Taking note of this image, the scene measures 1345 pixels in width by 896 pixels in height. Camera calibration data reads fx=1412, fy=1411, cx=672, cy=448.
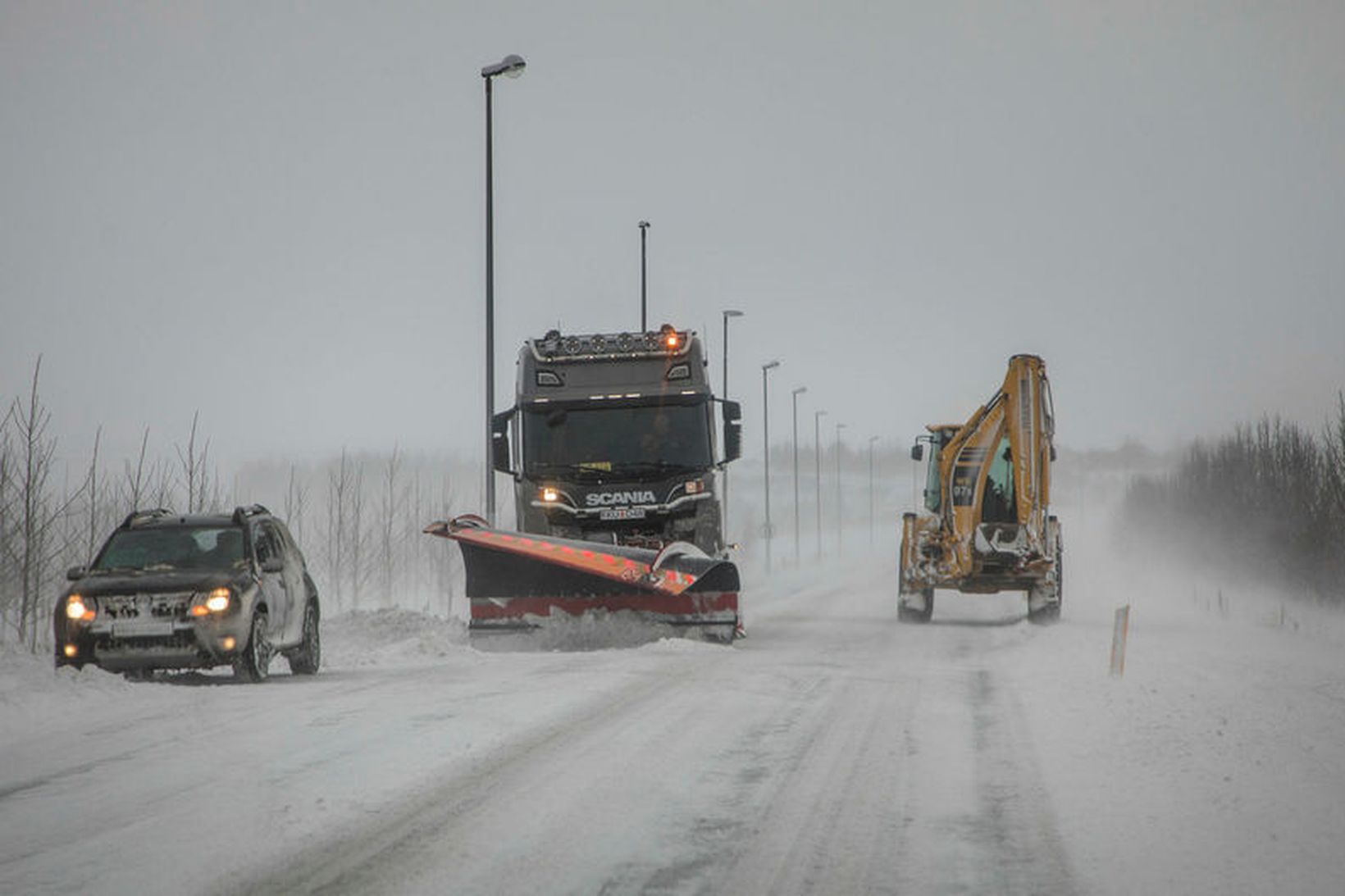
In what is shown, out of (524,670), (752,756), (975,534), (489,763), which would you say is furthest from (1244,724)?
(975,534)

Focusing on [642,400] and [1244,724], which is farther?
[642,400]

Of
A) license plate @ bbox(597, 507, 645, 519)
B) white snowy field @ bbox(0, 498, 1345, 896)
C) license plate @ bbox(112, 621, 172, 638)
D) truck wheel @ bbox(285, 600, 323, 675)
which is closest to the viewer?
white snowy field @ bbox(0, 498, 1345, 896)

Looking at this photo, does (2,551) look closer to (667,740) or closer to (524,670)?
(524,670)

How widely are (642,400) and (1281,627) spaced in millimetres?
14344

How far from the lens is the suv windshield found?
13503 millimetres

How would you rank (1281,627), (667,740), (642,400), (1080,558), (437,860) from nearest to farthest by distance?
(437,860) < (667,740) < (642,400) < (1281,627) < (1080,558)

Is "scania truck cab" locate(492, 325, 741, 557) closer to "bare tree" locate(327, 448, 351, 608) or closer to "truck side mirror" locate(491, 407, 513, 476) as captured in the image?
"truck side mirror" locate(491, 407, 513, 476)

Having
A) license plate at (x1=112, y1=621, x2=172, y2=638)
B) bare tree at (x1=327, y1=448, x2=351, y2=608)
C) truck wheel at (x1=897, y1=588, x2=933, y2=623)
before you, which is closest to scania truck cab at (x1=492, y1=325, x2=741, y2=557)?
license plate at (x1=112, y1=621, x2=172, y2=638)

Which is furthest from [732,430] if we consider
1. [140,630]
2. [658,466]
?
[140,630]

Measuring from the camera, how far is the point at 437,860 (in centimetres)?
572

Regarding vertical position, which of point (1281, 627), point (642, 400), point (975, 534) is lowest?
point (1281, 627)

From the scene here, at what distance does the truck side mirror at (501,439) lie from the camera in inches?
707

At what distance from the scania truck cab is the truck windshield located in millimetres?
10

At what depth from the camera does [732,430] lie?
18.0 metres
